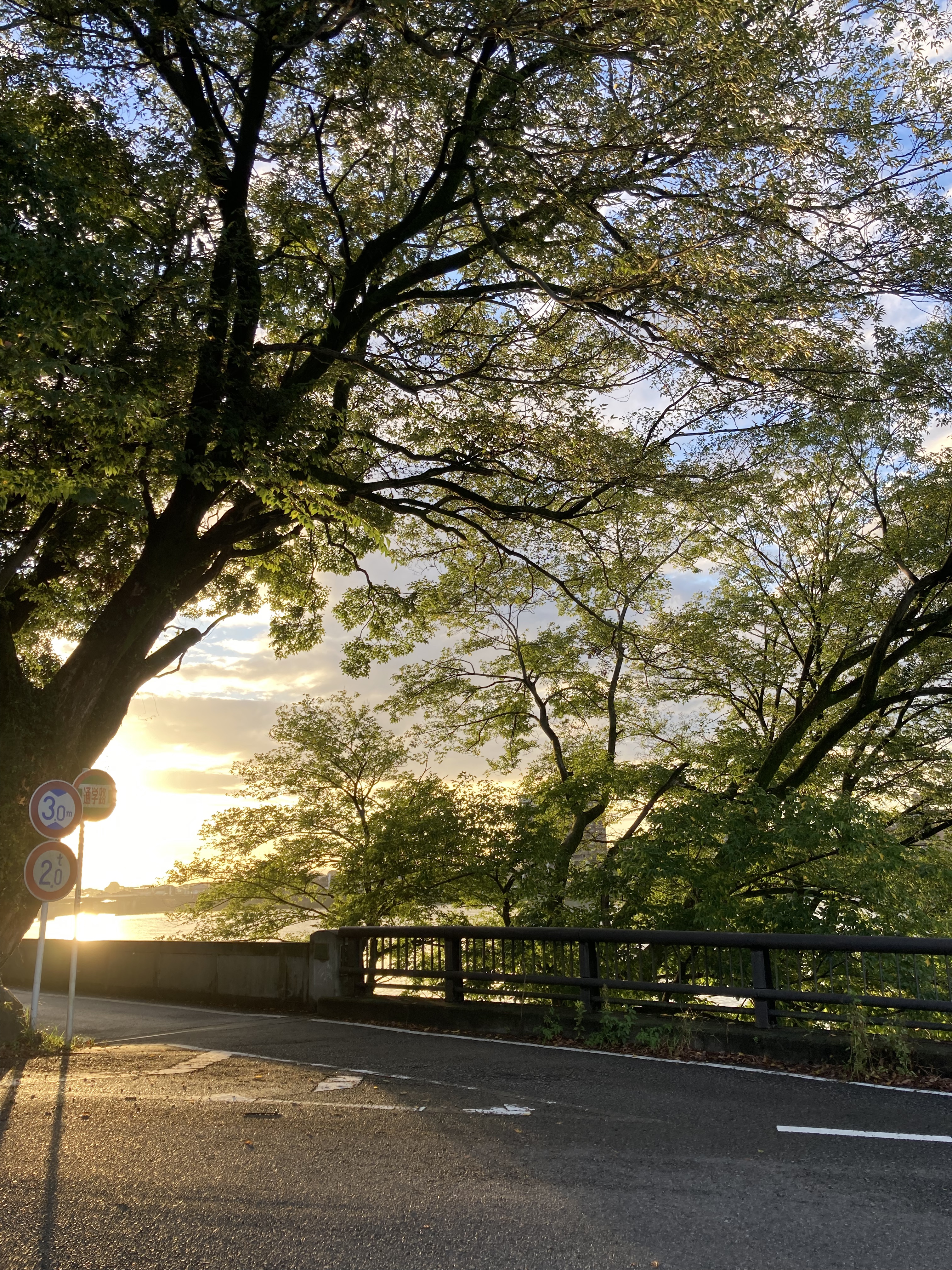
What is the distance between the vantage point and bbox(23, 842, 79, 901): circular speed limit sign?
9992mm

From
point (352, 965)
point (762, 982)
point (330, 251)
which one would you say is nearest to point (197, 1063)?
point (352, 965)

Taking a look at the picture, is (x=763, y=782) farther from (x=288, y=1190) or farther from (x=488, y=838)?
(x=288, y=1190)

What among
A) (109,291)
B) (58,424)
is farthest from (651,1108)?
(58,424)

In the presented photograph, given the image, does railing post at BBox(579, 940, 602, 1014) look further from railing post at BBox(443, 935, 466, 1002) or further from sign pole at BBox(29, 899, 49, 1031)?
sign pole at BBox(29, 899, 49, 1031)

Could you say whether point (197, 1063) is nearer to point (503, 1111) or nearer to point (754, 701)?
point (503, 1111)

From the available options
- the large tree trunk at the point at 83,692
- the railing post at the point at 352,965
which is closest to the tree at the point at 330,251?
the large tree trunk at the point at 83,692

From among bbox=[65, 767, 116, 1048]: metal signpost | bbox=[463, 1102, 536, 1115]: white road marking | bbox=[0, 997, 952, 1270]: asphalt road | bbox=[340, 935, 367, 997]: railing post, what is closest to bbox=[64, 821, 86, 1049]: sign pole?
bbox=[65, 767, 116, 1048]: metal signpost

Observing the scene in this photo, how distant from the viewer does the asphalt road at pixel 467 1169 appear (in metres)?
4.36

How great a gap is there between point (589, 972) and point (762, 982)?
81.7 inches

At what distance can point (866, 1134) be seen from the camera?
20.7 feet

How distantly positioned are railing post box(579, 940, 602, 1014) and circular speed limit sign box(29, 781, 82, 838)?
6031mm

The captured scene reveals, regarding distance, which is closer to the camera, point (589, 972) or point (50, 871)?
point (50, 871)

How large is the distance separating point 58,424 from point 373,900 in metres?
8.87

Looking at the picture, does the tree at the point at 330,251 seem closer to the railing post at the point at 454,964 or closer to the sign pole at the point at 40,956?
the sign pole at the point at 40,956
